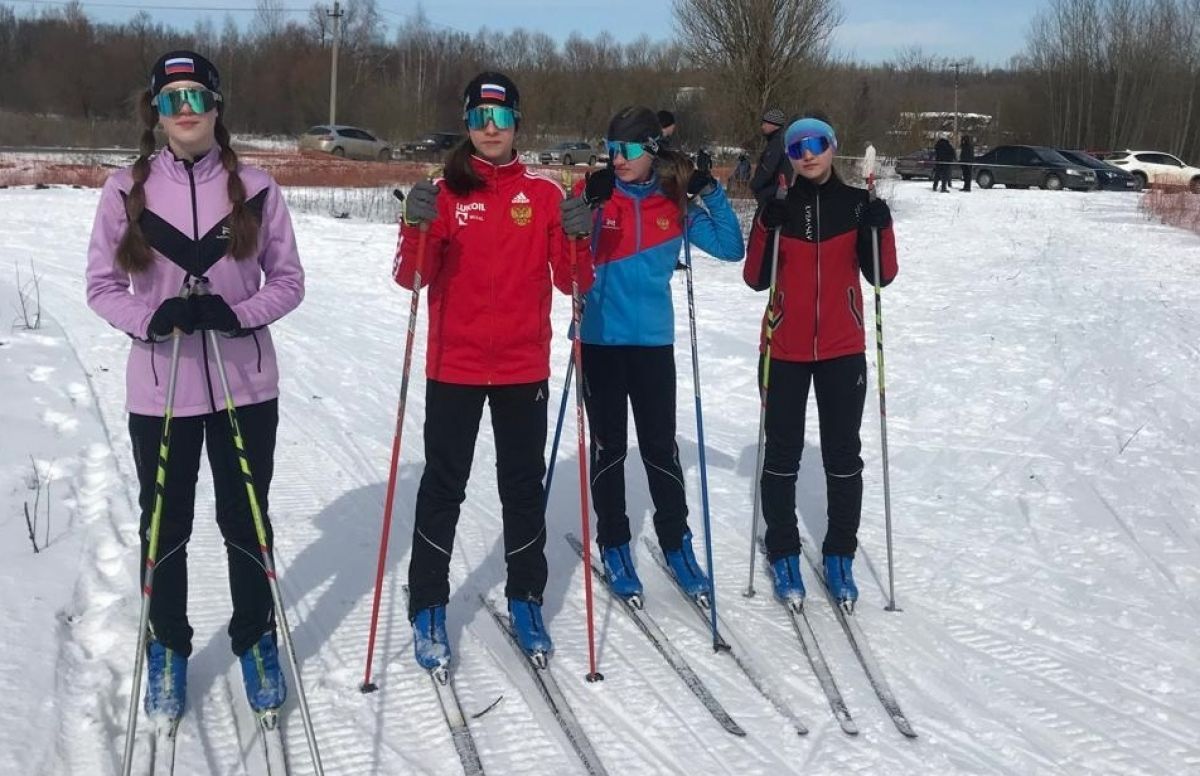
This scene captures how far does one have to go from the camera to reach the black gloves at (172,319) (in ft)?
9.12

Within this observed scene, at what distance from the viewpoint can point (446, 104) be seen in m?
50.6

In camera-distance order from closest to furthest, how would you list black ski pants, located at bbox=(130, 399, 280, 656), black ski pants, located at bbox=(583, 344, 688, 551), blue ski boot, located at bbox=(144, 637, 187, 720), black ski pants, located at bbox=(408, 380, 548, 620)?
black ski pants, located at bbox=(130, 399, 280, 656) → blue ski boot, located at bbox=(144, 637, 187, 720) → black ski pants, located at bbox=(408, 380, 548, 620) → black ski pants, located at bbox=(583, 344, 688, 551)

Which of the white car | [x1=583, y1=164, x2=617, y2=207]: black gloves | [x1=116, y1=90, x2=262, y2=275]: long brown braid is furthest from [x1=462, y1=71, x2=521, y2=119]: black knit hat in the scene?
the white car

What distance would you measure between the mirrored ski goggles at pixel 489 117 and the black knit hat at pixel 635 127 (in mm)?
587

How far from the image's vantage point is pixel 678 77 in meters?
32.4

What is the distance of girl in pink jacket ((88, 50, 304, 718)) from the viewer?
9.50ft

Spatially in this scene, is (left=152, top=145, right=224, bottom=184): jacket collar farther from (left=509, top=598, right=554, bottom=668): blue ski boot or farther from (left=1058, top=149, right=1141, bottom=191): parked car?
(left=1058, top=149, right=1141, bottom=191): parked car

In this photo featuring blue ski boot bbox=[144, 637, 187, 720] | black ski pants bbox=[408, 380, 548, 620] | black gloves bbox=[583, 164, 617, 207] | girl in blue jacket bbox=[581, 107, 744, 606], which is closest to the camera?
blue ski boot bbox=[144, 637, 187, 720]

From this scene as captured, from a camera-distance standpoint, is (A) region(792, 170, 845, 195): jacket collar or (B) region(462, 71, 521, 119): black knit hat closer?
(B) region(462, 71, 521, 119): black knit hat

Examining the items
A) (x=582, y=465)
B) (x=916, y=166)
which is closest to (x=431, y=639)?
(x=582, y=465)

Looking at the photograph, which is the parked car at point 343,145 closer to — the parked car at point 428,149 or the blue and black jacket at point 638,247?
the parked car at point 428,149

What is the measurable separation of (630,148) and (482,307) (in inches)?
38.3

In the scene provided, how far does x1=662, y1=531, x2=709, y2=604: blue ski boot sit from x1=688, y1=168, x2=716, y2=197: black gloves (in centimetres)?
151

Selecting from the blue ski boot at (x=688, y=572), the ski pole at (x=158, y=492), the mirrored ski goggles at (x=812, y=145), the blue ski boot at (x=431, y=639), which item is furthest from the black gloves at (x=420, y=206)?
the blue ski boot at (x=688, y=572)
